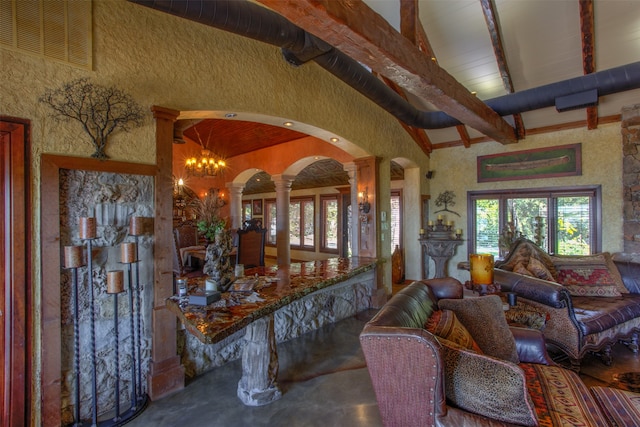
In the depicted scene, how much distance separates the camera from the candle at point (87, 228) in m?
1.96

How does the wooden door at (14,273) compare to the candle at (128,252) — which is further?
the candle at (128,252)

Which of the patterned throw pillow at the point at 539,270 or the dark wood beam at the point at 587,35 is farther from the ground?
the dark wood beam at the point at 587,35

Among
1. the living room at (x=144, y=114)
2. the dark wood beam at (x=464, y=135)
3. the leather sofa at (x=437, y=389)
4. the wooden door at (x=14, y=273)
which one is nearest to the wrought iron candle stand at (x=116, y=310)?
the living room at (x=144, y=114)

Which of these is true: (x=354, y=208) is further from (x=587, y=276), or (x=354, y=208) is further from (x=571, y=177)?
(x=571, y=177)

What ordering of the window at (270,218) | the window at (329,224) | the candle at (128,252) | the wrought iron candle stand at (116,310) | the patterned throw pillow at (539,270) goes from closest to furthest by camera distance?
the wrought iron candle stand at (116,310) < the candle at (128,252) < the patterned throw pillow at (539,270) < the window at (329,224) < the window at (270,218)

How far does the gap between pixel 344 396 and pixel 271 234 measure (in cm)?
805

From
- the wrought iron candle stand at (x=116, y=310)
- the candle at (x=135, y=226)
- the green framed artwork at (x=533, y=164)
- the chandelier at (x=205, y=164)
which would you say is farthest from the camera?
the chandelier at (x=205, y=164)

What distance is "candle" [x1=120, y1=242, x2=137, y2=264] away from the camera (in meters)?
2.10

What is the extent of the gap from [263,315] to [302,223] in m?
7.45

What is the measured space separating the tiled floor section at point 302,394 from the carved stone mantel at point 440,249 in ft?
8.50

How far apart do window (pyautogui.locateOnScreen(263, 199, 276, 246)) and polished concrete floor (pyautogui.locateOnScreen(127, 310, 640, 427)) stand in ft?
22.8

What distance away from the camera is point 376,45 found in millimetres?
2074

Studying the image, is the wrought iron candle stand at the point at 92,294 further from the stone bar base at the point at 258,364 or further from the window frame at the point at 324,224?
the window frame at the point at 324,224

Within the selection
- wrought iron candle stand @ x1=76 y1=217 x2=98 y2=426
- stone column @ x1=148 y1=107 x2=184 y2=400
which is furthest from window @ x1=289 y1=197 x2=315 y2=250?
wrought iron candle stand @ x1=76 y1=217 x2=98 y2=426
